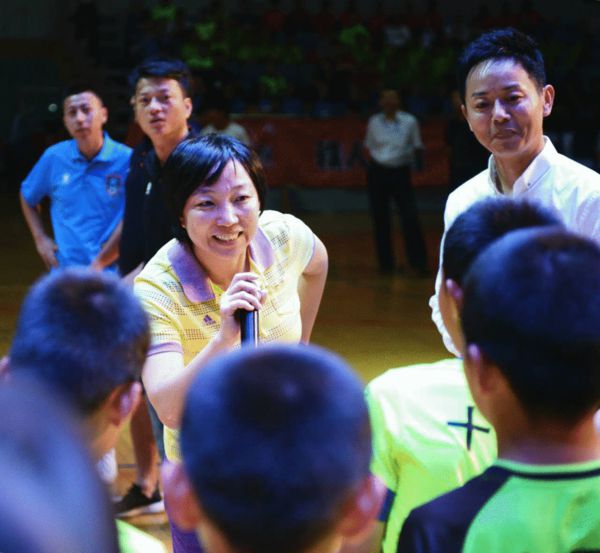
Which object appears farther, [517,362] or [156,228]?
[156,228]

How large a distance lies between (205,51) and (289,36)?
169cm

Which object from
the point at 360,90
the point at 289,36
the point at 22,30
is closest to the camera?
the point at 360,90

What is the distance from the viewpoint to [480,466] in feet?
5.72

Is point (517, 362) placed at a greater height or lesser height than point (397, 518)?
greater

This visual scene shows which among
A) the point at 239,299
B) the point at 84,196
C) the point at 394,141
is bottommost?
the point at 394,141

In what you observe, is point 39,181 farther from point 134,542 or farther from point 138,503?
point 134,542

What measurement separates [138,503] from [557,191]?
8.25ft

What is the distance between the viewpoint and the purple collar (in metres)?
2.67

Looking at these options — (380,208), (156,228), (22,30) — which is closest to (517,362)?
(156,228)

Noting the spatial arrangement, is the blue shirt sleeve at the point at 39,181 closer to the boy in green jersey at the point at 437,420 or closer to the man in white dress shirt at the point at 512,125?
the man in white dress shirt at the point at 512,125

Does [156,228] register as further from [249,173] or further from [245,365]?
[245,365]

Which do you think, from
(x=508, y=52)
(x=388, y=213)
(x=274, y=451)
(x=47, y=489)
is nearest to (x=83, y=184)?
(x=508, y=52)

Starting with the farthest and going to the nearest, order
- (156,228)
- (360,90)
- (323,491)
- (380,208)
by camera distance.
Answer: (360,90) < (380,208) < (156,228) < (323,491)

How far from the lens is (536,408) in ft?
4.83
